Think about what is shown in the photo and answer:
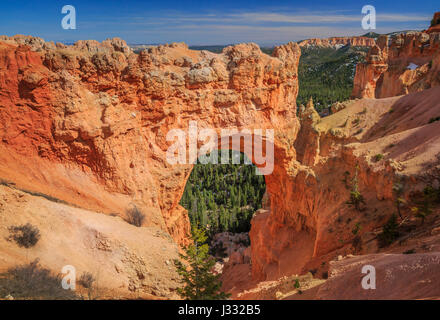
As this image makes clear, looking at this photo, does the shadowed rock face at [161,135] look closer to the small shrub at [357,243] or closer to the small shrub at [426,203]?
the small shrub at [357,243]

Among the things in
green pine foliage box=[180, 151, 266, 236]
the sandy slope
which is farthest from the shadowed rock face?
green pine foliage box=[180, 151, 266, 236]

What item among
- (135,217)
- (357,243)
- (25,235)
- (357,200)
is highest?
(25,235)

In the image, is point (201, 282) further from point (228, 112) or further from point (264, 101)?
point (264, 101)

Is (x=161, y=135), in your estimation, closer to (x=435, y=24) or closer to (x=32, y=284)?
(x=32, y=284)

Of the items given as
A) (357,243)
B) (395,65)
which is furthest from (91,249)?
(395,65)

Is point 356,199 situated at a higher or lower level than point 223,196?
higher

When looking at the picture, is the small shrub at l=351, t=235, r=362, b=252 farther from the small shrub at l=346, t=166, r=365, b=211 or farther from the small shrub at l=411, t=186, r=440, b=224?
the small shrub at l=411, t=186, r=440, b=224

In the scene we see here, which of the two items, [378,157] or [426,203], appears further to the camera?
[378,157]
